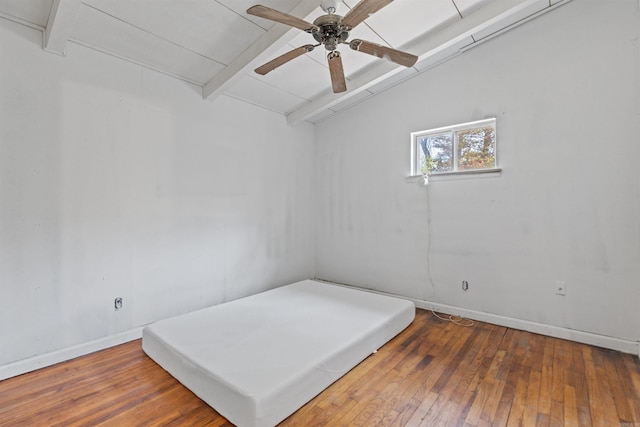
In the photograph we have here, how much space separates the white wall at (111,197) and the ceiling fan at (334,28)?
135 cm

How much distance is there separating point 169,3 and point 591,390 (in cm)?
396

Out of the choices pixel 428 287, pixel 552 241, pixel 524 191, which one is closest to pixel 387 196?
pixel 428 287

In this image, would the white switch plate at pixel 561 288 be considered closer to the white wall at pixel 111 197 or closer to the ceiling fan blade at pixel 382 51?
the ceiling fan blade at pixel 382 51

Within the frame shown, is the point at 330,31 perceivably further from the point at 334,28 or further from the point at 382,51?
the point at 382,51

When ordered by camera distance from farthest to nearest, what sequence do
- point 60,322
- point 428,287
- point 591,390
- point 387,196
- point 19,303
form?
point 387,196 < point 428,287 < point 60,322 < point 19,303 < point 591,390

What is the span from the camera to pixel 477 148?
3.24m

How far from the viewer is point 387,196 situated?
3.85 metres

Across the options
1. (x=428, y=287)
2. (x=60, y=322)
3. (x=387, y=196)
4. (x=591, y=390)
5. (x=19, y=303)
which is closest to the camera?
(x=591, y=390)

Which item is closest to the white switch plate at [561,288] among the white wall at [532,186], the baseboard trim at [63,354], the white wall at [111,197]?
the white wall at [532,186]

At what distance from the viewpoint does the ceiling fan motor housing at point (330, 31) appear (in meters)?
1.90

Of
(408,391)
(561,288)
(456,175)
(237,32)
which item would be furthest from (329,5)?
(561,288)

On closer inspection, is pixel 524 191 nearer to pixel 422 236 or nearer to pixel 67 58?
pixel 422 236

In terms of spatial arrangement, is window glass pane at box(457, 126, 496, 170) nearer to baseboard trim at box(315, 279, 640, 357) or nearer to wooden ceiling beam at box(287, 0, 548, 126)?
wooden ceiling beam at box(287, 0, 548, 126)

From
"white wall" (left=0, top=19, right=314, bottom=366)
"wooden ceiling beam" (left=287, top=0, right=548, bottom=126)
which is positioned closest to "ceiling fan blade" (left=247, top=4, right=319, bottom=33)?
"wooden ceiling beam" (left=287, top=0, right=548, bottom=126)
